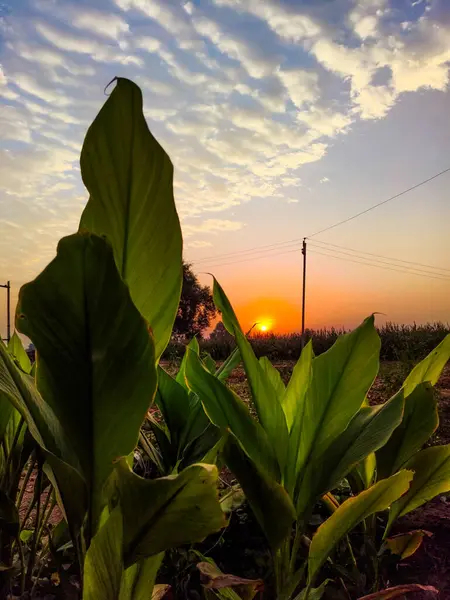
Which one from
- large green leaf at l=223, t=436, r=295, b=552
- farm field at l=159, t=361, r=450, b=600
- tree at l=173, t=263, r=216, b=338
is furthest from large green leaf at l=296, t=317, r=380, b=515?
tree at l=173, t=263, r=216, b=338

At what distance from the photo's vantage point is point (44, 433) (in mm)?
701

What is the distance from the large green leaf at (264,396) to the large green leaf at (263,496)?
0.10 m

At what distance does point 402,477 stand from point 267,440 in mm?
241

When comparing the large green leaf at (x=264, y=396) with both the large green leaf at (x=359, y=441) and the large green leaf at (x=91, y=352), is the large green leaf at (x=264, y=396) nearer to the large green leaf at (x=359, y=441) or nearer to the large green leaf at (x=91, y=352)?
the large green leaf at (x=359, y=441)

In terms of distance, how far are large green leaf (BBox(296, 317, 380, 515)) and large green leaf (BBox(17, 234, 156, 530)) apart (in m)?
0.41

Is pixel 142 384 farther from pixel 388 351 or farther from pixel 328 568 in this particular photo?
pixel 388 351

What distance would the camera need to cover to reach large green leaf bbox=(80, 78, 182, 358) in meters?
0.67

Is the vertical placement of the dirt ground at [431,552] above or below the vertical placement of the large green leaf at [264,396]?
below

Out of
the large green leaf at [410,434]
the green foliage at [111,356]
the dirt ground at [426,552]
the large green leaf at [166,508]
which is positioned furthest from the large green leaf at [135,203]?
the dirt ground at [426,552]

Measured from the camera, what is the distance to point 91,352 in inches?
25.6

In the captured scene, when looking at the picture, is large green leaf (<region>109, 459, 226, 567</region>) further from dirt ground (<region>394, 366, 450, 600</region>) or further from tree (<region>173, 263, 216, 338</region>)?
tree (<region>173, 263, 216, 338</region>)

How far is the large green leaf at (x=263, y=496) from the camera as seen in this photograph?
0.82 metres

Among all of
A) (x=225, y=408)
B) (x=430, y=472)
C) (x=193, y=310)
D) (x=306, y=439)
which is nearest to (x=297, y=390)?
(x=306, y=439)

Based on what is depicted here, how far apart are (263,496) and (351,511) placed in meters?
0.16
